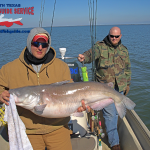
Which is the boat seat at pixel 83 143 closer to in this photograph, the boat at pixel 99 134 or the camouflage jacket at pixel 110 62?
the boat at pixel 99 134

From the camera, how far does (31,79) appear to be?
2.28 meters

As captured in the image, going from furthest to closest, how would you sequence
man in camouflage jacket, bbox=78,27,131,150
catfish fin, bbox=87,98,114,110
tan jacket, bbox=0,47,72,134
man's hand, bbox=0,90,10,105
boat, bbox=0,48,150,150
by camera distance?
man in camouflage jacket, bbox=78,27,131,150
boat, bbox=0,48,150,150
catfish fin, bbox=87,98,114,110
tan jacket, bbox=0,47,72,134
man's hand, bbox=0,90,10,105

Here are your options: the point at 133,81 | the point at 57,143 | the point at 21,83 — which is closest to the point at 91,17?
the point at 21,83

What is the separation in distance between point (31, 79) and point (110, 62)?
6.78 ft

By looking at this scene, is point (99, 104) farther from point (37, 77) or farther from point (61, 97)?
point (37, 77)

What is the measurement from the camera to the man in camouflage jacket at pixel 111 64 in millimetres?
3641

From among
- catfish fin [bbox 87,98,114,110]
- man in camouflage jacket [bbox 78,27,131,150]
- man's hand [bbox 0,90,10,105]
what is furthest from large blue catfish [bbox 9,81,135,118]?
man in camouflage jacket [bbox 78,27,131,150]

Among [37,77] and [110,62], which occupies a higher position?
[110,62]

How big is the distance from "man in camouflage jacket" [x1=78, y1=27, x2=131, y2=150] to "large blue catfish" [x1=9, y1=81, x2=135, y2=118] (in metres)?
1.05

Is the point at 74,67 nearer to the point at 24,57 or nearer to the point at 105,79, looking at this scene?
the point at 105,79

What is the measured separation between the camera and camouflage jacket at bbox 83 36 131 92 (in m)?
3.73

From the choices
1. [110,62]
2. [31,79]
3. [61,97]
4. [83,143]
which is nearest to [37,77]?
[31,79]

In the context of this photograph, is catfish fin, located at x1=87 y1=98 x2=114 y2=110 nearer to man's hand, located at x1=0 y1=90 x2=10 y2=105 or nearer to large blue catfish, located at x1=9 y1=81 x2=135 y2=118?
large blue catfish, located at x1=9 y1=81 x2=135 y2=118

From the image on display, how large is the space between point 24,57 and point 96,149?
7.95 ft
